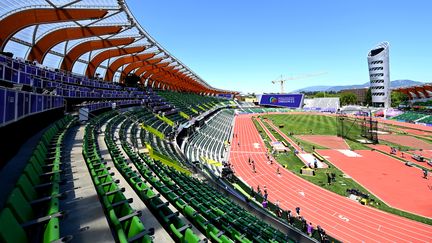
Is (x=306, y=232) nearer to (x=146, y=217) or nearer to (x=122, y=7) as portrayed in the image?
(x=146, y=217)

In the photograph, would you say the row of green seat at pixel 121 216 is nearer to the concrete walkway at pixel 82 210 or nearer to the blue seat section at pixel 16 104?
the concrete walkway at pixel 82 210

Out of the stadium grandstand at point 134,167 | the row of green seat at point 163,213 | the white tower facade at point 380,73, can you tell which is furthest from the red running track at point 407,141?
the white tower facade at point 380,73

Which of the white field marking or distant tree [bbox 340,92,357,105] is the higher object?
distant tree [bbox 340,92,357,105]

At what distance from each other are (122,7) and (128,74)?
107 ft

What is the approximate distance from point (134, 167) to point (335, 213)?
48.0 feet

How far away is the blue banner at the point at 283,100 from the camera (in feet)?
322

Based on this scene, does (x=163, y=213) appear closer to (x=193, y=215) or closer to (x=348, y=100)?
(x=193, y=215)

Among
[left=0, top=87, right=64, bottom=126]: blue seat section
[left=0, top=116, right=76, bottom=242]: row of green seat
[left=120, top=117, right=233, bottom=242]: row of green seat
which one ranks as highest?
[left=0, top=87, right=64, bottom=126]: blue seat section

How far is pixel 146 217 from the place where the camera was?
5.52 meters

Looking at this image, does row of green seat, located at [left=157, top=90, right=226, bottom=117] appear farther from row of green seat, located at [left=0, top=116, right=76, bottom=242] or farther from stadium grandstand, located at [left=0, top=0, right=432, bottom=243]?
row of green seat, located at [left=0, top=116, right=76, bottom=242]

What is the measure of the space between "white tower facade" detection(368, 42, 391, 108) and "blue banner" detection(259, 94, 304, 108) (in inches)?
1118

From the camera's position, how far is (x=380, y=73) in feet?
293

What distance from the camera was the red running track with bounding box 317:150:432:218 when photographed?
17734mm

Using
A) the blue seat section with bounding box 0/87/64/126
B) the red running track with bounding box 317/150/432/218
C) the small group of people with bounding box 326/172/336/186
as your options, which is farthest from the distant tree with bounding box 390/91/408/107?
the blue seat section with bounding box 0/87/64/126
